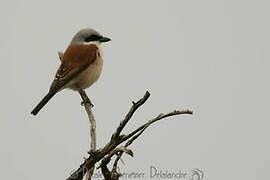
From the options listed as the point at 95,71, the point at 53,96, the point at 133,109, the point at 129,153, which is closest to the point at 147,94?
the point at 133,109

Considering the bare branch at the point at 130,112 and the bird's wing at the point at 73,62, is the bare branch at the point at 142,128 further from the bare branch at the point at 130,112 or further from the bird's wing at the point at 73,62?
the bird's wing at the point at 73,62

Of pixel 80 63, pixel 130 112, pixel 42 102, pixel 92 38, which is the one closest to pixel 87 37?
pixel 92 38

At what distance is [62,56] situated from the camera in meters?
6.50

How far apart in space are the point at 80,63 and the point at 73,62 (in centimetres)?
14

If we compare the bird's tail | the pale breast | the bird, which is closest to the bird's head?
the bird

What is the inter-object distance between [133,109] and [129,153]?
223mm

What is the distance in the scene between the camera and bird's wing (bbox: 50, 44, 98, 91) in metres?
5.99

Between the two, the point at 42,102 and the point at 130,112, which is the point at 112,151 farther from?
the point at 42,102

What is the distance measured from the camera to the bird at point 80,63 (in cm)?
604

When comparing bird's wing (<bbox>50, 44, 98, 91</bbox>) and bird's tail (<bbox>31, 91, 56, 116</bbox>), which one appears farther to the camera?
bird's wing (<bbox>50, 44, 98, 91</bbox>)

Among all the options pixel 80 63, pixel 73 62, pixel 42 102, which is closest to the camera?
pixel 42 102

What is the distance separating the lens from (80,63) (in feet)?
21.4

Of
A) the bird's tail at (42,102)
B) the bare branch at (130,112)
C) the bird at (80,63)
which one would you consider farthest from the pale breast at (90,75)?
the bare branch at (130,112)

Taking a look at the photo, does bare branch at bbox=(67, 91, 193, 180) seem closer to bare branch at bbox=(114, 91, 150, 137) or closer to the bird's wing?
bare branch at bbox=(114, 91, 150, 137)
